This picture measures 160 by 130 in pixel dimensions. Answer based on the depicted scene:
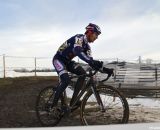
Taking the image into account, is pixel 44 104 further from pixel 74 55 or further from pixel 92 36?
pixel 92 36

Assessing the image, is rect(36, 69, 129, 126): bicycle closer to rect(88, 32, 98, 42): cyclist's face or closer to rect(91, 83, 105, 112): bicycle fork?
rect(91, 83, 105, 112): bicycle fork

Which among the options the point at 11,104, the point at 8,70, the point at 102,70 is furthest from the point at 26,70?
the point at 102,70

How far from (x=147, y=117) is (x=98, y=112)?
2.30 metres

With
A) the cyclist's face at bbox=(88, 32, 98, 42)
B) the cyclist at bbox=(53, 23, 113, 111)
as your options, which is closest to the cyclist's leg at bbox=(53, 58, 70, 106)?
the cyclist at bbox=(53, 23, 113, 111)

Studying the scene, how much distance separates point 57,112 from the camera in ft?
23.2

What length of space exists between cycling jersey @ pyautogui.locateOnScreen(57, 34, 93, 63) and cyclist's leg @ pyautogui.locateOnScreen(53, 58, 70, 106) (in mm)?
147

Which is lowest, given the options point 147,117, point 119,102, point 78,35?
point 147,117

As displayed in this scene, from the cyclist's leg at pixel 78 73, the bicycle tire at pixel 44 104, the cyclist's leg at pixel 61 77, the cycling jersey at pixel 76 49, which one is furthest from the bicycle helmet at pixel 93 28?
the bicycle tire at pixel 44 104

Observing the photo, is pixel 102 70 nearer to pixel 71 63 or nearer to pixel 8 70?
pixel 71 63

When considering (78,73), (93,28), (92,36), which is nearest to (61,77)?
(78,73)

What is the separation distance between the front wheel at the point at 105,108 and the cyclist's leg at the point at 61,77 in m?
0.45

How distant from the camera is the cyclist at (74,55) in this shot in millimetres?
6488

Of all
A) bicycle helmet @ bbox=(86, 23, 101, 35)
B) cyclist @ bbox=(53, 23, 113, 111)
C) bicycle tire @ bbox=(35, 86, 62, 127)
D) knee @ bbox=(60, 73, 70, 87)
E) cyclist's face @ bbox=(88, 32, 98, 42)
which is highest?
bicycle helmet @ bbox=(86, 23, 101, 35)

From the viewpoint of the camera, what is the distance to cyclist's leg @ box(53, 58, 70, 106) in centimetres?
678
